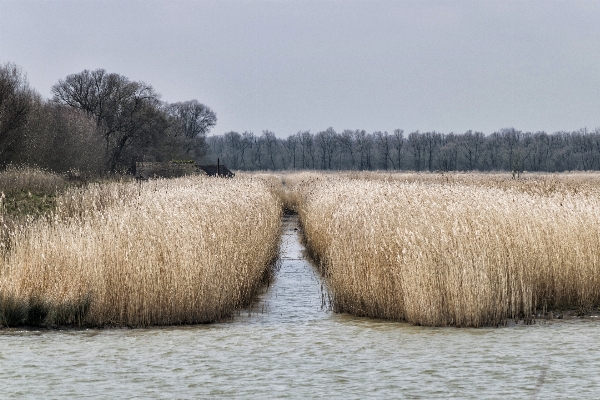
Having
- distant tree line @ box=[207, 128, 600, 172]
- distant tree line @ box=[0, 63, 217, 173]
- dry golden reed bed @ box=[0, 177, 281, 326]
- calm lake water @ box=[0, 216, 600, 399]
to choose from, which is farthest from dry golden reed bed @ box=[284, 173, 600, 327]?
distant tree line @ box=[207, 128, 600, 172]

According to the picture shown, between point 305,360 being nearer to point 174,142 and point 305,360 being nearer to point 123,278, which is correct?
point 123,278

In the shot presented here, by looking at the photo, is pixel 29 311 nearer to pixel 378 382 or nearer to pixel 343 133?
pixel 378 382

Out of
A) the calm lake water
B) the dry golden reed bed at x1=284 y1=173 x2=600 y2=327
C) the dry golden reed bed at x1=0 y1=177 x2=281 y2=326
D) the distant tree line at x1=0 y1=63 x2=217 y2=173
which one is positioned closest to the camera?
the calm lake water

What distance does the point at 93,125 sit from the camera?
52531mm

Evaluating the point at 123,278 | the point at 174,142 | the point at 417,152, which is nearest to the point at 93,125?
the point at 174,142

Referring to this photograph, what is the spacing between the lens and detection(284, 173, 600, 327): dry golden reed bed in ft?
33.3

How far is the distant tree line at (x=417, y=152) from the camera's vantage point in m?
120

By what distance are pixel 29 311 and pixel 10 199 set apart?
52.0 feet

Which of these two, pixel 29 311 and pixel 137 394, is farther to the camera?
pixel 29 311

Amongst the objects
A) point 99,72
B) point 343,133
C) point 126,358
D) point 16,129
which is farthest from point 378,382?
point 343,133

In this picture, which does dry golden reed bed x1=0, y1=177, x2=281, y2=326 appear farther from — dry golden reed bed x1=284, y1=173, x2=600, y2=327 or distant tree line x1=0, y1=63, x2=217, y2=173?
distant tree line x1=0, y1=63, x2=217, y2=173

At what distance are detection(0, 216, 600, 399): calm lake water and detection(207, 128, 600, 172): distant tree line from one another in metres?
110

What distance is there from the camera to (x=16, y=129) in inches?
1353

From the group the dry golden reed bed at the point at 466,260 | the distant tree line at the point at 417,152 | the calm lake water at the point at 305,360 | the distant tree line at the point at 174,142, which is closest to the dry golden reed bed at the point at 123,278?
the calm lake water at the point at 305,360
